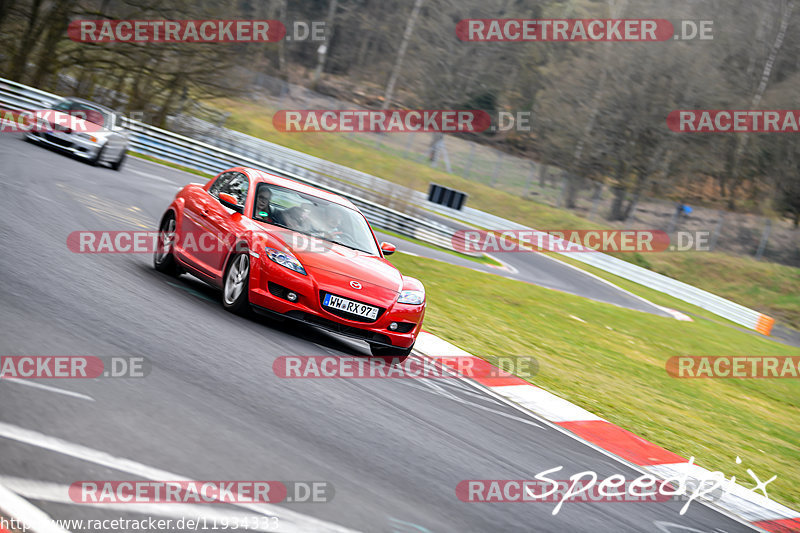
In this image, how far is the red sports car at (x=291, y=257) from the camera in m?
8.44

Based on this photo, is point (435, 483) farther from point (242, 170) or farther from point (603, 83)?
point (603, 83)

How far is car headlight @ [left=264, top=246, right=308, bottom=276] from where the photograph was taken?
8.45 meters

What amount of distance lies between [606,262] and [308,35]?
39.1 m

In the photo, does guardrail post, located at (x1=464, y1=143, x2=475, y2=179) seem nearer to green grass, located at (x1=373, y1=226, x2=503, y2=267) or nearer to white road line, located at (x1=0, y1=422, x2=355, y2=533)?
green grass, located at (x1=373, y1=226, x2=503, y2=267)

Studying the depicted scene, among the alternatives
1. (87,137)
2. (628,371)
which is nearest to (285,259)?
(628,371)

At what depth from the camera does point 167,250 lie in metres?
10.4

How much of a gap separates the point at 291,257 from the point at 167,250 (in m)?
2.53

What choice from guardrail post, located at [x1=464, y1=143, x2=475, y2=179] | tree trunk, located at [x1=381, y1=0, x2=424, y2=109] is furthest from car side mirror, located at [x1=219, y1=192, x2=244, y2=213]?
tree trunk, located at [x1=381, y1=0, x2=424, y2=109]

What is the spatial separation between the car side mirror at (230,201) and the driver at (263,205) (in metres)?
0.18

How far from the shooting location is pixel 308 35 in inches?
2724

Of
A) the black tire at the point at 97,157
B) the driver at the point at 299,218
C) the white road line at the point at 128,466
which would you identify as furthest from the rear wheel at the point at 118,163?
the white road line at the point at 128,466

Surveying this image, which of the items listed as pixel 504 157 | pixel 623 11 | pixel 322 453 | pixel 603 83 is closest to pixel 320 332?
pixel 322 453

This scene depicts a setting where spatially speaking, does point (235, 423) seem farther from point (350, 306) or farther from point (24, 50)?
point (24, 50)

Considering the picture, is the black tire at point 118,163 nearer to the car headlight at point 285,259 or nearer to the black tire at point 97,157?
the black tire at point 97,157
